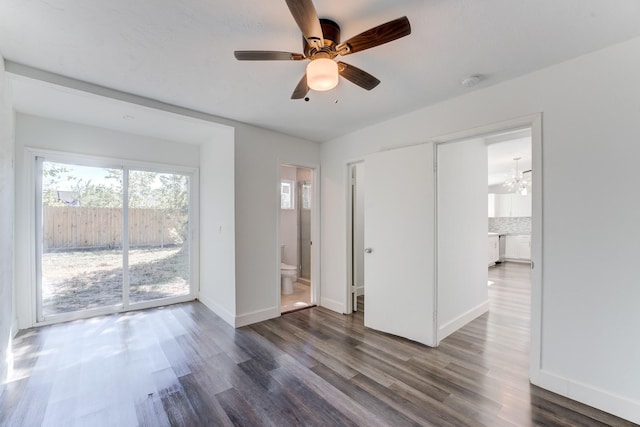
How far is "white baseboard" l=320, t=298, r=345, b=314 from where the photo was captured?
152 inches

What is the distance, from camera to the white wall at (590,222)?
184cm

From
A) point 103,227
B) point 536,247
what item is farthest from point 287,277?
point 536,247

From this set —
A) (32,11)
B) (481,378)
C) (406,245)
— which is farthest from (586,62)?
(32,11)

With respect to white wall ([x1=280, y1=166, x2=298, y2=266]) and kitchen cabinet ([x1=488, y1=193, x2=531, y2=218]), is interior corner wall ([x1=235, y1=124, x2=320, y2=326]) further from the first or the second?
kitchen cabinet ([x1=488, y1=193, x2=531, y2=218])

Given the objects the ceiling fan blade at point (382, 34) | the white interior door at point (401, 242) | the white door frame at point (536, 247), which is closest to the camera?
the ceiling fan blade at point (382, 34)

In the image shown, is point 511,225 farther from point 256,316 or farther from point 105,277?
point 105,277

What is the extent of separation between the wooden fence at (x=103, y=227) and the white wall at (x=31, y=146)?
0.68 ft

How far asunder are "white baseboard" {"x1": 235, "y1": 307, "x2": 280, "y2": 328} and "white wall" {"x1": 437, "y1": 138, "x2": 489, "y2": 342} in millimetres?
2036

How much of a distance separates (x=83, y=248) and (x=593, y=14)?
532 cm

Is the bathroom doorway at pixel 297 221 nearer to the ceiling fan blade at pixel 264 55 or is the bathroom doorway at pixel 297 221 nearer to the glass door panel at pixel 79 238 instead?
the glass door panel at pixel 79 238

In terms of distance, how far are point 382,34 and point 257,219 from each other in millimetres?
2579

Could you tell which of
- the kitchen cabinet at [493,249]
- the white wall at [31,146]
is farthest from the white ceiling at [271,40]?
the kitchen cabinet at [493,249]

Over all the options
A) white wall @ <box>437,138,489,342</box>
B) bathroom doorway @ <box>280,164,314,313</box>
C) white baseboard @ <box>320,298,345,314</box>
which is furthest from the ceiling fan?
bathroom doorway @ <box>280,164,314,313</box>

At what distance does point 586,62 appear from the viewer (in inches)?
78.2
